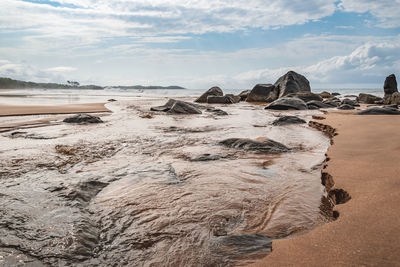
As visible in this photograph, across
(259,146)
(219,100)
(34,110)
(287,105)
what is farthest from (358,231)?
(219,100)

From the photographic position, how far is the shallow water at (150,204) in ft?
5.47

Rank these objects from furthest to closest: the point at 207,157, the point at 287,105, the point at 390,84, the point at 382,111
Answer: the point at 390,84
the point at 287,105
the point at 382,111
the point at 207,157

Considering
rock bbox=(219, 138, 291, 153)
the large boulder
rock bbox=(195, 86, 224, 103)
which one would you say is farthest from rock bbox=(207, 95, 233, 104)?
rock bbox=(219, 138, 291, 153)

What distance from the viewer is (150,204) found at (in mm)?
2383

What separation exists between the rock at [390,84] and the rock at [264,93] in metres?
7.44

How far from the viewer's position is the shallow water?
167 centimetres

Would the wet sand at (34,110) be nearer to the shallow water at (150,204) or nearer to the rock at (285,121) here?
the shallow water at (150,204)

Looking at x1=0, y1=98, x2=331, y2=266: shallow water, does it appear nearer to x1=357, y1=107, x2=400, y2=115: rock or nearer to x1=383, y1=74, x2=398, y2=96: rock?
x1=357, y1=107, x2=400, y2=115: rock

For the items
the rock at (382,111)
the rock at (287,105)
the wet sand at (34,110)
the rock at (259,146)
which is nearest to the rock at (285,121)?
the rock at (382,111)

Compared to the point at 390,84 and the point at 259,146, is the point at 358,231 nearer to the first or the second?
the point at 259,146

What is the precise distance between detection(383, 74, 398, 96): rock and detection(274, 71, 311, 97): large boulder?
18.9ft

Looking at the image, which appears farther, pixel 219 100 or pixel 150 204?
pixel 219 100

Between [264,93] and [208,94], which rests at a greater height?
[264,93]

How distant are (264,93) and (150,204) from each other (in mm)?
21301
